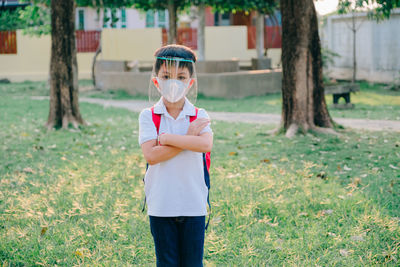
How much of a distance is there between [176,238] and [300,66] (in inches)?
254

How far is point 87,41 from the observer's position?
80.6 ft

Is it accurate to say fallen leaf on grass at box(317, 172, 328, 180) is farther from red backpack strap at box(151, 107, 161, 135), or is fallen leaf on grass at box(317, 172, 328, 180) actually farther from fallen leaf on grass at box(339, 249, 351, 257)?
red backpack strap at box(151, 107, 161, 135)

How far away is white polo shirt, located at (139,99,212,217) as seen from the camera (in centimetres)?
277

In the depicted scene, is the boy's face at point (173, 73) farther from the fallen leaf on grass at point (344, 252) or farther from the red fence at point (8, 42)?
the red fence at point (8, 42)

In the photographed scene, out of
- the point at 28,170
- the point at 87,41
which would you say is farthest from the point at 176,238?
the point at 87,41

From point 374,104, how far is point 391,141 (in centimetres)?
639

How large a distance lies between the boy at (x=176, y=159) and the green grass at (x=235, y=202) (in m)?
1.09

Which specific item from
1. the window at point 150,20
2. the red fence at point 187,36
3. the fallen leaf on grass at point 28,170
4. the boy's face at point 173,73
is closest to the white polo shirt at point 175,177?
the boy's face at point 173,73

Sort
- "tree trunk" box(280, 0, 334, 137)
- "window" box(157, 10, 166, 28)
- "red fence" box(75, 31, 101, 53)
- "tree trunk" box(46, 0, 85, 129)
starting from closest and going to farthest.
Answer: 1. "tree trunk" box(280, 0, 334, 137)
2. "tree trunk" box(46, 0, 85, 129)
3. "red fence" box(75, 31, 101, 53)
4. "window" box(157, 10, 166, 28)

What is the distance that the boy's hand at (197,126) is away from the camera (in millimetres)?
2758

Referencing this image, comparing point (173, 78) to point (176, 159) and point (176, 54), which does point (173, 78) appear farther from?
point (176, 159)

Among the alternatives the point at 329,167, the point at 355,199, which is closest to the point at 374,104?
the point at 329,167

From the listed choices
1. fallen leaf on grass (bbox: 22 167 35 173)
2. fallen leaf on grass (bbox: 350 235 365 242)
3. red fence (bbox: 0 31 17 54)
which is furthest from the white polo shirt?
red fence (bbox: 0 31 17 54)

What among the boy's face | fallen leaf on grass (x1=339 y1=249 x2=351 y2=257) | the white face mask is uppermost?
the boy's face
